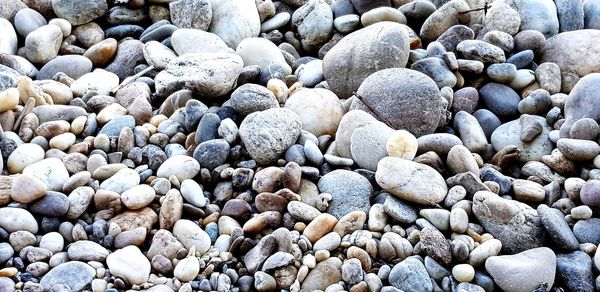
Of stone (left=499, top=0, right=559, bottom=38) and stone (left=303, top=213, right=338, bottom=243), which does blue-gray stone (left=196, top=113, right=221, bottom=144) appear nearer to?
stone (left=303, top=213, right=338, bottom=243)

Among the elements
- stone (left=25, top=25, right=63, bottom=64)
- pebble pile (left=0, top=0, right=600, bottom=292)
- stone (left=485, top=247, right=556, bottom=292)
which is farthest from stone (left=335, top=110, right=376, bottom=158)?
stone (left=25, top=25, right=63, bottom=64)

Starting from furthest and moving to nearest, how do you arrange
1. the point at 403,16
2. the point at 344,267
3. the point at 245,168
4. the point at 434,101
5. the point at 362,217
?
the point at 403,16 → the point at 434,101 → the point at 245,168 → the point at 362,217 → the point at 344,267

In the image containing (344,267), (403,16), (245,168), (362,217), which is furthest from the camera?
(403,16)

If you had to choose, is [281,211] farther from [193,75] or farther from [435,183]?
[193,75]

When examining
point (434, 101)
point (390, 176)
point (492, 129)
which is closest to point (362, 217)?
point (390, 176)

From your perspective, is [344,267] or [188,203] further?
[188,203]

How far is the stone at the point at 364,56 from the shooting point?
306cm

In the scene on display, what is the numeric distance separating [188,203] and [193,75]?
0.75 meters

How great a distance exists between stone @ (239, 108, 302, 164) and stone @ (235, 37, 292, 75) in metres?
0.65

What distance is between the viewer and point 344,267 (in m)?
2.14

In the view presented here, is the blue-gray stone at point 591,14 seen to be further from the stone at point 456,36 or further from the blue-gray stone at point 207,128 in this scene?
the blue-gray stone at point 207,128

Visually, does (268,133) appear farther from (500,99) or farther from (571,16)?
(571,16)

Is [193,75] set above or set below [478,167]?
above

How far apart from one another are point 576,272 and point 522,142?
2.60ft
